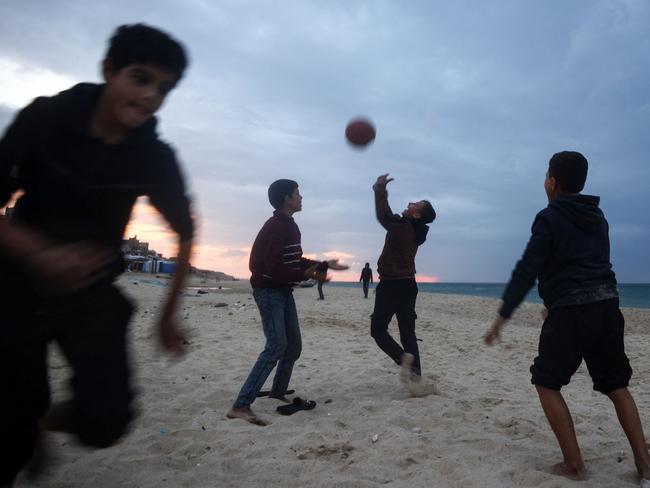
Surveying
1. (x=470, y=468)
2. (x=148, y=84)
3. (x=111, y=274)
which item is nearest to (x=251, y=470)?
(x=470, y=468)

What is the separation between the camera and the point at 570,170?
11.3 ft

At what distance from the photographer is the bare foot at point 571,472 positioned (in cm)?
318

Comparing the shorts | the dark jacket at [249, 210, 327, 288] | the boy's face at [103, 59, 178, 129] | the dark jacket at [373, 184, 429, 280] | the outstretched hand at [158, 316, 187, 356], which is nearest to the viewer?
the boy's face at [103, 59, 178, 129]

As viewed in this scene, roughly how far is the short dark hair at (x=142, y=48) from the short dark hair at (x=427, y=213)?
4.06 m

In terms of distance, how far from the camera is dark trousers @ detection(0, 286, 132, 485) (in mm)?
2041

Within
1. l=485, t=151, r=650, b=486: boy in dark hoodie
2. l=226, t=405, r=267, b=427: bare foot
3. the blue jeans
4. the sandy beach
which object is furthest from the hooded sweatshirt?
l=226, t=405, r=267, b=427: bare foot

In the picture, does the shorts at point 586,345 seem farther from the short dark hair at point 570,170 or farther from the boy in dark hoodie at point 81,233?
the boy in dark hoodie at point 81,233

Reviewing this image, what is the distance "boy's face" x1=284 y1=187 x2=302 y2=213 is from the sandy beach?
74.2 inches

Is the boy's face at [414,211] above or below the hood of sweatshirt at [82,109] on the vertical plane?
above

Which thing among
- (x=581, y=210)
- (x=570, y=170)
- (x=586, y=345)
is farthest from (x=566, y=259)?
(x=570, y=170)

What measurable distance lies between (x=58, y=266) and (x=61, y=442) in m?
2.47

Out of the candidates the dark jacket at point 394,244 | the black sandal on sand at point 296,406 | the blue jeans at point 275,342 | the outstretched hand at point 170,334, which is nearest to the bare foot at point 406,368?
the dark jacket at point 394,244

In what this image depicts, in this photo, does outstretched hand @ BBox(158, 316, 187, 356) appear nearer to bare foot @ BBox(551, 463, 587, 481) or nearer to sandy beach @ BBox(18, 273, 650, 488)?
→ sandy beach @ BBox(18, 273, 650, 488)

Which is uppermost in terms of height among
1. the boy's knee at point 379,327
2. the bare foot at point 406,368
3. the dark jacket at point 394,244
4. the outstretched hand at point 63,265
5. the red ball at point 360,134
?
the red ball at point 360,134
